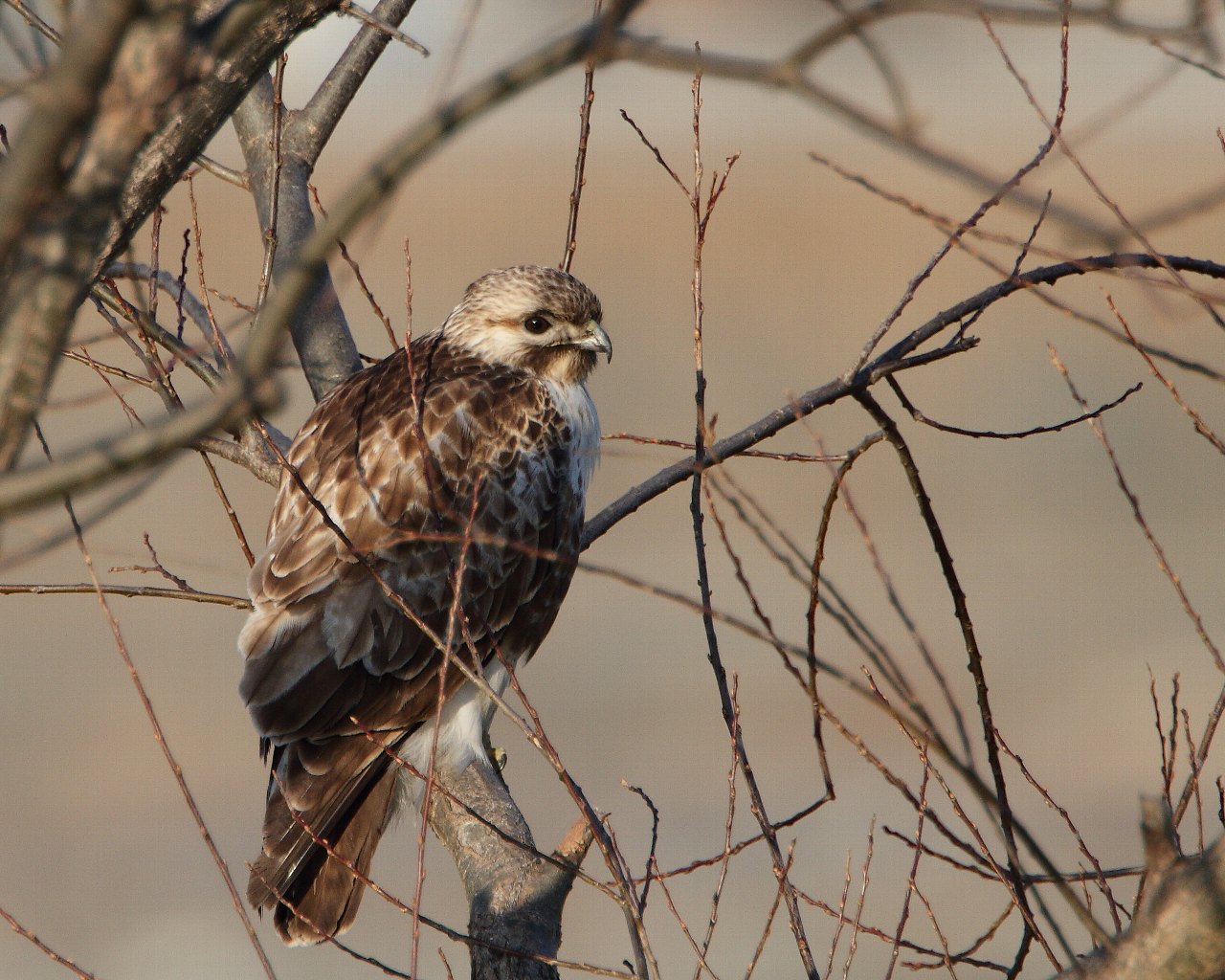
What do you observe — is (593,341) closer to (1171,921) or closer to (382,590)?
(382,590)

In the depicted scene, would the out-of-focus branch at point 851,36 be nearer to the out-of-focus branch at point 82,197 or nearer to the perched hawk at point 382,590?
the out-of-focus branch at point 82,197

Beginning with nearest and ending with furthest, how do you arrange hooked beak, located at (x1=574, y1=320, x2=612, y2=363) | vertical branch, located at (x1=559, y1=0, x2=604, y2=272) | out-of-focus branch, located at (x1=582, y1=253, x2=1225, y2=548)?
out-of-focus branch, located at (x1=582, y1=253, x2=1225, y2=548) < vertical branch, located at (x1=559, y1=0, x2=604, y2=272) < hooked beak, located at (x1=574, y1=320, x2=612, y2=363)

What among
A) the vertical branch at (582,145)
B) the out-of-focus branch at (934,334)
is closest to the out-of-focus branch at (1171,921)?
the out-of-focus branch at (934,334)

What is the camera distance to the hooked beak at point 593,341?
500 centimetres

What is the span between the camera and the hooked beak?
5.00 metres

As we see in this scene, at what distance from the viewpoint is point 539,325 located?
16.5ft

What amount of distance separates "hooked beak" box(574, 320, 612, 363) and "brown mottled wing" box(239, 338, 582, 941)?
29cm

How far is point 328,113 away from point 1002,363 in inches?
657

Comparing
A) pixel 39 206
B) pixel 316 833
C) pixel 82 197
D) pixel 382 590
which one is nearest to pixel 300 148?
pixel 382 590

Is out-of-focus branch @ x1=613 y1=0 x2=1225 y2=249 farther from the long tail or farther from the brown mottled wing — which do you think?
the long tail

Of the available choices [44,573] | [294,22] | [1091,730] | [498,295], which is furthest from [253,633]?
[44,573]

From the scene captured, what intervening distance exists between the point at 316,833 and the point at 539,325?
1852 mm

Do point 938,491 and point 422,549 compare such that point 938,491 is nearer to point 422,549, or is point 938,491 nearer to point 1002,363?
point 1002,363

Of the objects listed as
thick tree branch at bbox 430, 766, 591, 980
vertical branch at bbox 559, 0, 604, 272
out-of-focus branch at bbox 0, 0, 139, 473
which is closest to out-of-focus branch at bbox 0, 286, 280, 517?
out-of-focus branch at bbox 0, 0, 139, 473
